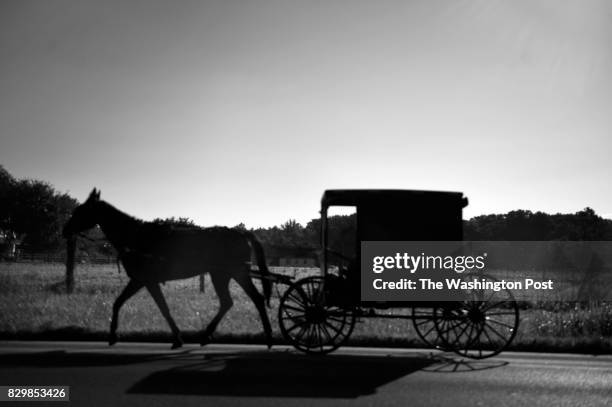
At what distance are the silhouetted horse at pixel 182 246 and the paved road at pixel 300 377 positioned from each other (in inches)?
54.1

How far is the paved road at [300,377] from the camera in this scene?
16.8ft

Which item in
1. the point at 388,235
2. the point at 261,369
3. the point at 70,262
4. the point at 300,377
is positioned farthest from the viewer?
the point at 70,262

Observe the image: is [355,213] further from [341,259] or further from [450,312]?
[450,312]

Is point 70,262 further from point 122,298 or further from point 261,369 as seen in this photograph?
point 261,369

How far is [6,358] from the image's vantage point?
6895 mm

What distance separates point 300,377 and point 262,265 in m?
3.07

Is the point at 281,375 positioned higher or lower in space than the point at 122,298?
lower

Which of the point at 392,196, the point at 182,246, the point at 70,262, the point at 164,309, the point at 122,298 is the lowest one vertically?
the point at 164,309

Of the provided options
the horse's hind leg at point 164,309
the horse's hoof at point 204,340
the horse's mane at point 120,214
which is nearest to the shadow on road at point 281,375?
the horse's hoof at point 204,340

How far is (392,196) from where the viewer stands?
775 centimetres

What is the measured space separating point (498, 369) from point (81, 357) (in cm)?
599

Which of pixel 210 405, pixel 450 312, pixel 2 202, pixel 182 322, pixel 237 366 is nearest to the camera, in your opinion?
pixel 210 405

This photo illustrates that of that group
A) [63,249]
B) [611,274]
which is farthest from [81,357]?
[63,249]

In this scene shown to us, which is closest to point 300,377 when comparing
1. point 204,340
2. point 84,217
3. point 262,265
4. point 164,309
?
point 204,340
